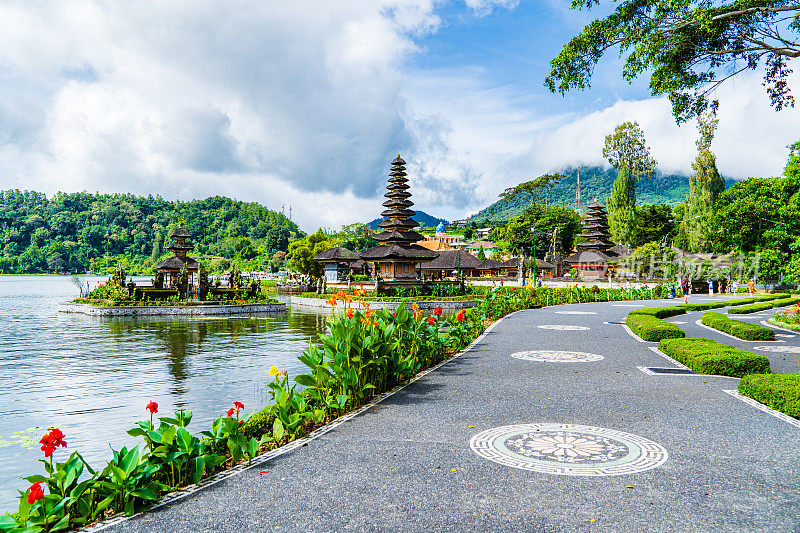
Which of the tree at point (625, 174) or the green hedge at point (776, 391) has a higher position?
the tree at point (625, 174)

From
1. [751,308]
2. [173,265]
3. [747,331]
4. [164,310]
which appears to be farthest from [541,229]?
[747,331]

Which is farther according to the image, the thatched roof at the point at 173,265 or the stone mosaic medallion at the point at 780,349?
the thatched roof at the point at 173,265

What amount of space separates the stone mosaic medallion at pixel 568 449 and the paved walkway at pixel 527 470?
0.02m

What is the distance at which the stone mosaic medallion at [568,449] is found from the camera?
4.25 meters

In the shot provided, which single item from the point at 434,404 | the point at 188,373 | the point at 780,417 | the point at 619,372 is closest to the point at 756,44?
the point at 619,372

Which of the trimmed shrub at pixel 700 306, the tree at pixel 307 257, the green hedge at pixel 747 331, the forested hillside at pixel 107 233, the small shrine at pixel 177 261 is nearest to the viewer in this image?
the green hedge at pixel 747 331

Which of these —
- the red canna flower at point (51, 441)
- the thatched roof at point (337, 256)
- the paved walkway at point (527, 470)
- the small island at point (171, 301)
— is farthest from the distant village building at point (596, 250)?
the red canna flower at point (51, 441)

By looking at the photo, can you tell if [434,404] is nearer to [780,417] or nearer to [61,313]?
[780,417]

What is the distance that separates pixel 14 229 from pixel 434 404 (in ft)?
422

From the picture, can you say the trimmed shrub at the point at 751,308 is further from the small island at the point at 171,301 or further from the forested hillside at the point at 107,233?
the forested hillside at the point at 107,233

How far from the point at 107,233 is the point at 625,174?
102m

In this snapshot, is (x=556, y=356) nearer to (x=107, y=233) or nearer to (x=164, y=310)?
(x=164, y=310)

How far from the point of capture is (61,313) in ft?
96.4

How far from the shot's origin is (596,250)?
57.8 meters
